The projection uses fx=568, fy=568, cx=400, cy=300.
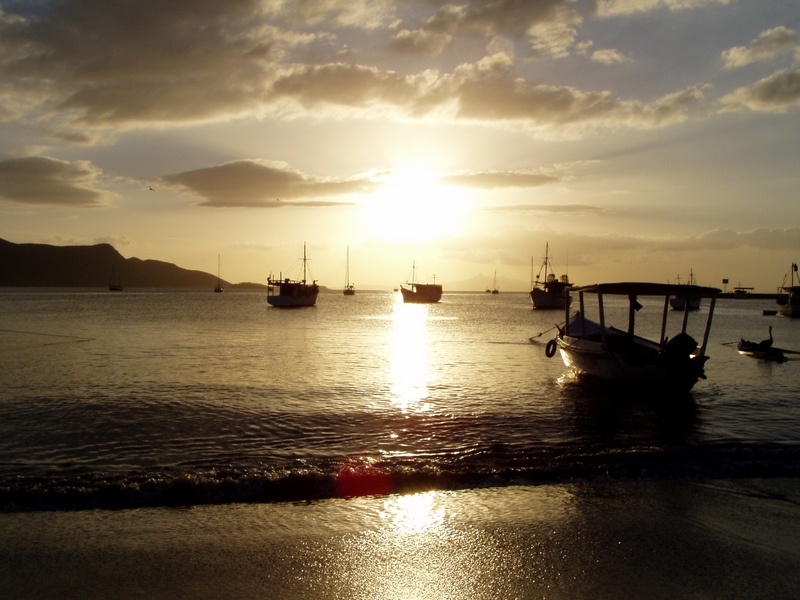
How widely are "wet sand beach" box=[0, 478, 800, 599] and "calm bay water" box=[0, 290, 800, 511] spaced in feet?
3.35

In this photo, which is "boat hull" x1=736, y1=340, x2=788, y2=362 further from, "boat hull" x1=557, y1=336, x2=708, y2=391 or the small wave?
the small wave

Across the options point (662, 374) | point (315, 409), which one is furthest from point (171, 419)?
point (662, 374)

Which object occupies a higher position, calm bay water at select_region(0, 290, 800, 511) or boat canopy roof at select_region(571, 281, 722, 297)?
boat canopy roof at select_region(571, 281, 722, 297)

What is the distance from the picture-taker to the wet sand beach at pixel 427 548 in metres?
6.77

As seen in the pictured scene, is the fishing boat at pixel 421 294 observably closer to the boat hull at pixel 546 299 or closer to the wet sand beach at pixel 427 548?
the boat hull at pixel 546 299

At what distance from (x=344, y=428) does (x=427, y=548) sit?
8626mm

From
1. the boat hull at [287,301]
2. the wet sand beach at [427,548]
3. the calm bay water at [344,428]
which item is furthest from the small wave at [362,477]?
the boat hull at [287,301]

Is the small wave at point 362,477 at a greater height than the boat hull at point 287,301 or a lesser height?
lesser

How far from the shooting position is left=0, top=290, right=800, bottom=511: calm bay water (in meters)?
10.9

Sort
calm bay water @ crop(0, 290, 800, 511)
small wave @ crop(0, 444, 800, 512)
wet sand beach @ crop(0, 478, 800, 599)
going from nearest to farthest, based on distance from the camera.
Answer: wet sand beach @ crop(0, 478, 800, 599) → small wave @ crop(0, 444, 800, 512) → calm bay water @ crop(0, 290, 800, 511)

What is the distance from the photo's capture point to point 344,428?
1627 centimetres

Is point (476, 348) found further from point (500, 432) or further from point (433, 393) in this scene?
point (500, 432)

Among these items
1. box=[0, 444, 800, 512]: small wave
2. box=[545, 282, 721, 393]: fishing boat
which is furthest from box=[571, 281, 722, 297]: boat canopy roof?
box=[0, 444, 800, 512]: small wave

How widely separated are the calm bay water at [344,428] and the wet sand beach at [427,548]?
1.02 meters
